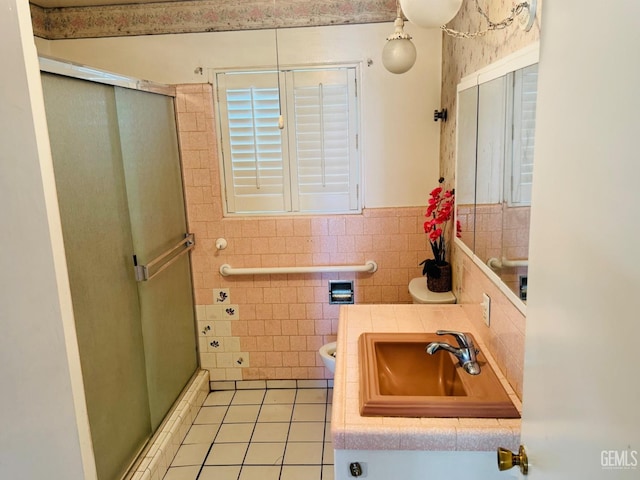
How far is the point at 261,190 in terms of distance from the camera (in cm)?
277

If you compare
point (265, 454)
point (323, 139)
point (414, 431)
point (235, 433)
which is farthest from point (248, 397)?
point (414, 431)

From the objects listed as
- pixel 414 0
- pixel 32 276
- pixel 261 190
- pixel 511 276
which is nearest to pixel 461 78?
pixel 414 0

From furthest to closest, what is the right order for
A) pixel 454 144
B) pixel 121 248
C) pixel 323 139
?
pixel 323 139 < pixel 454 144 < pixel 121 248

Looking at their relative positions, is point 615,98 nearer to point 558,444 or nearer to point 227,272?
point 558,444

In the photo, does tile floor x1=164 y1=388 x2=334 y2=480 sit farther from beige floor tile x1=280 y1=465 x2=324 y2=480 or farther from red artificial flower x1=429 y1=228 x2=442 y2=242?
red artificial flower x1=429 y1=228 x2=442 y2=242

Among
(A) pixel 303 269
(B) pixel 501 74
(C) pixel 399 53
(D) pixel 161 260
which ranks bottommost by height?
(A) pixel 303 269

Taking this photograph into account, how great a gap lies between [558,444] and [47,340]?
4.23ft

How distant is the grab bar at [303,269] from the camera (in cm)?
277

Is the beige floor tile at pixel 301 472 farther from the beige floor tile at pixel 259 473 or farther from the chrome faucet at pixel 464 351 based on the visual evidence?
the chrome faucet at pixel 464 351

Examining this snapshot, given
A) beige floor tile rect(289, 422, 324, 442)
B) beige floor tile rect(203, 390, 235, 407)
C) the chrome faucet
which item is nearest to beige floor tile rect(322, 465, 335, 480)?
beige floor tile rect(289, 422, 324, 442)

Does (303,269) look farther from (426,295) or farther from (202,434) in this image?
(202,434)

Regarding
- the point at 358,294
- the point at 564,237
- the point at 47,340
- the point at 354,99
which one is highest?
the point at 354,99

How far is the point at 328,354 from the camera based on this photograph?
2.69m

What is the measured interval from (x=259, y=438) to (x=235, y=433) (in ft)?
0.48
